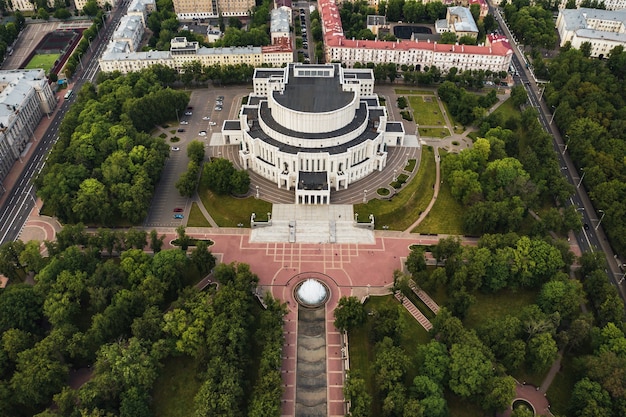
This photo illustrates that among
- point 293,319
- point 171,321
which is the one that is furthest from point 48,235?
point 293,319

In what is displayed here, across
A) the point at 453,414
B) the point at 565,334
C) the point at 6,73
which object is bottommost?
the point at 453,414

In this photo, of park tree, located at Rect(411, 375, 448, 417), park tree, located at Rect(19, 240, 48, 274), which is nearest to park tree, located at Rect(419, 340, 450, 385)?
park tree, located at Rect(411, 375, 448, 417)

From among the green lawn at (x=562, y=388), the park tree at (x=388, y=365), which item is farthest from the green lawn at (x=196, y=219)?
the green lawn at (x=562, y=388)

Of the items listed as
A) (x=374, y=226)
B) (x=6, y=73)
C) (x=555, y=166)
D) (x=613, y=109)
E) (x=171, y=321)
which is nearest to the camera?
(x=171, y=321)

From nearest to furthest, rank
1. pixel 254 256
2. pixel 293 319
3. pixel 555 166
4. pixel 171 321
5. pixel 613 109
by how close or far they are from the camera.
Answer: pixel 171 321 < pixel 293 319 < pixel 254 256 < pixel 555 166 < pixel 613 109

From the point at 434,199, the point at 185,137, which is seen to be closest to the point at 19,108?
the point at 185,137

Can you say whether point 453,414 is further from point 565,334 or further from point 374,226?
point 374,226

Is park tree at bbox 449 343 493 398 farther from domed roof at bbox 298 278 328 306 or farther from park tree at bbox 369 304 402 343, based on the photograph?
domed roof at bbox 298 278 328 306
